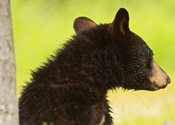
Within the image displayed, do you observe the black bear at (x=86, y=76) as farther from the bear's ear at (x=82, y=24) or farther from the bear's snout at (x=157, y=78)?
the bear's ear at (x=82, y=24)

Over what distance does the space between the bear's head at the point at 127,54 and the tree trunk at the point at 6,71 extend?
35.9 inches

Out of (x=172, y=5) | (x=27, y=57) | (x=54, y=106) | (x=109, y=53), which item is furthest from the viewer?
(x=172, y=5)

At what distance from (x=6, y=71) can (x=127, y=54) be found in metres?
1.25

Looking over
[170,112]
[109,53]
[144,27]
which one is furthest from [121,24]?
[144,27]

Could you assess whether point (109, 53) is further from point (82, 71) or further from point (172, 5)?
point (172, 5)

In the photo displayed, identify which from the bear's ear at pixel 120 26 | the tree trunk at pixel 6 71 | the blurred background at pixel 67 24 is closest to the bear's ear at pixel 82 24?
the bear's ear at pixel 120 26

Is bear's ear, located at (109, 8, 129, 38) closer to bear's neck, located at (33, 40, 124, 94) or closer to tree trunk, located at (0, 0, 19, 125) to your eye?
bear's neck, located at (33, 40, 124, 94)

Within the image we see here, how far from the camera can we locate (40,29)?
11.1 m

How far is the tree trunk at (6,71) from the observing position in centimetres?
381

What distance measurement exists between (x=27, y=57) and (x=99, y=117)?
5.99 meters

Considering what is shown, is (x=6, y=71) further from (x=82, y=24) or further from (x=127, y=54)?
(x=82, y=24)

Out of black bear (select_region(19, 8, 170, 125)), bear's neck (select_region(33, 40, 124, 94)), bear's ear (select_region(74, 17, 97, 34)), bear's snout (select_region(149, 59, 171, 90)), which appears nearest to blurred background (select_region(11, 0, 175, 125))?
bear's ear (select_region(74, 17, 97, 34))

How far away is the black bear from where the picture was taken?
4.19 meters

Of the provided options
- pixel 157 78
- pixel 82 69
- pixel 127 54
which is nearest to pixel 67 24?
pixel 157 78
